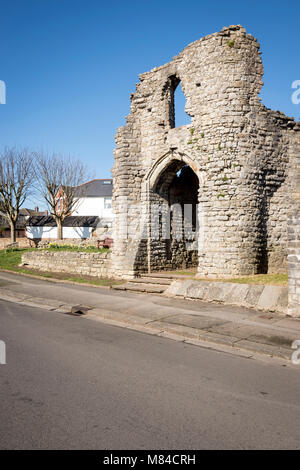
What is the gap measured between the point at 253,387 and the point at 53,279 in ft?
43.6

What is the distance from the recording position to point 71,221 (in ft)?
173

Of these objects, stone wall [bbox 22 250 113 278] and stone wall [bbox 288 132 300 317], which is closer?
stone wall [bbox 288 132 300 317]

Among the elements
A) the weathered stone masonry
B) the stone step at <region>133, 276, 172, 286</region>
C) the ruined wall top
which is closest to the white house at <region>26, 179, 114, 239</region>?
the weathered stone masonry

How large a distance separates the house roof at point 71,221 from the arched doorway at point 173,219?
33830 mm

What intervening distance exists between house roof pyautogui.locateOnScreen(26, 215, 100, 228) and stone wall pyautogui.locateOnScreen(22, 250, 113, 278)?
2921 centimetres

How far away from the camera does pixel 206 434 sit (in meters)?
3.61

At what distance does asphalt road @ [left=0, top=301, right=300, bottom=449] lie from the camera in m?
3.53

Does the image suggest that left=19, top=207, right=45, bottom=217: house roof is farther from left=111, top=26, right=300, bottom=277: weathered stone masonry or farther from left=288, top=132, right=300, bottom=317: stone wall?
left=288, top=132, right=300, bottom=317: stone wall

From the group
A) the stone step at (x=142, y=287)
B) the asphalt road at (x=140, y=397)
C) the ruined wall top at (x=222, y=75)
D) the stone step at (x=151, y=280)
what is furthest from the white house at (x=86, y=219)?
the asphalt road at (x=140, y=397)

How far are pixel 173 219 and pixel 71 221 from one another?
37746 mm

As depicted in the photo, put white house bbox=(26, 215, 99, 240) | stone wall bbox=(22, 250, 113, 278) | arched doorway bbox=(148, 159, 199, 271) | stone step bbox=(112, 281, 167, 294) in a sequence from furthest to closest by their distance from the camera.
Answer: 1. white house bbox=(26, 215, 99, 240)
2. stone wall bbox=(22, 250, 113, 278)
3. arched doorway bbox=(148, 159, 199, 271)
4. stone step bbox=(112, 281, 167, 294)

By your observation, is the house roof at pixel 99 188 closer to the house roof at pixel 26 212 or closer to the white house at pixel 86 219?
the white house at pixel 86 219

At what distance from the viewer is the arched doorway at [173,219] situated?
1631 centimetres

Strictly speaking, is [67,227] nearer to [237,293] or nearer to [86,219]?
[86,219]
